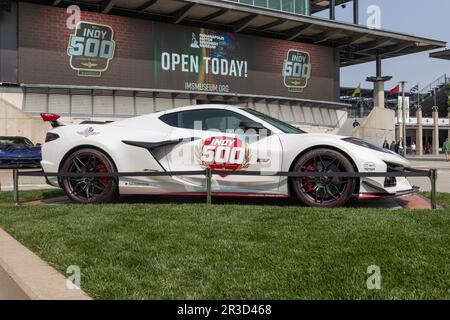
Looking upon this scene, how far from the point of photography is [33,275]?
3686 mm

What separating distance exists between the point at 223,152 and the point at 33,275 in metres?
3.50

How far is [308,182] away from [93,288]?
3754 millimetres

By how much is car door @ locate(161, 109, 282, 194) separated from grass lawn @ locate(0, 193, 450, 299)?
0.52m

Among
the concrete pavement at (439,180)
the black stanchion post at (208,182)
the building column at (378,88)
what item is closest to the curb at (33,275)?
the black stanchion post at (208,182)

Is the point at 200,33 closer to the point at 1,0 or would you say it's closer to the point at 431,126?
the point at 1,0

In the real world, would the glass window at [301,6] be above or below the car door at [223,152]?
above

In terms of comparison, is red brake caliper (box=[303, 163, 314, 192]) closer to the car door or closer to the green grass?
the car door

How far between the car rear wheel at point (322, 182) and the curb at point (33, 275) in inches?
137

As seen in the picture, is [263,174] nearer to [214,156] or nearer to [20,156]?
[214,156]

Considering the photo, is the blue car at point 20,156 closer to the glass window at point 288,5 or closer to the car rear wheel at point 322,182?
the car rear wheel at point 322,182

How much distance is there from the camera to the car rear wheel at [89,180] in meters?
7.07

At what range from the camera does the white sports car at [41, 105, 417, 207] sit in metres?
6.32

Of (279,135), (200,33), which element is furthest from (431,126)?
(279,135)

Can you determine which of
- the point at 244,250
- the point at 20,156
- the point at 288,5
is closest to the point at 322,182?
the point at 244,250
